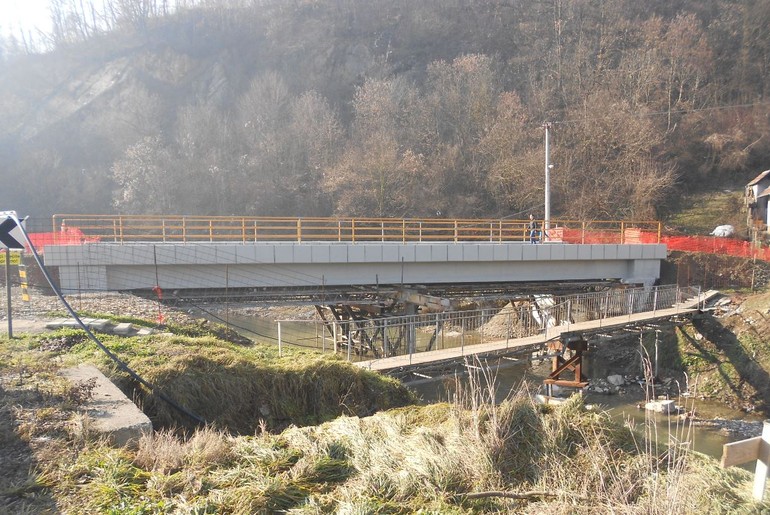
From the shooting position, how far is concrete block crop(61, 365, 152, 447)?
4848 millimetres

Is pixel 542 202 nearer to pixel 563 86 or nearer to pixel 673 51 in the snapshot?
pixel 563 86

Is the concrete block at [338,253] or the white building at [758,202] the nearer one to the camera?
the concrete block at [338,253]

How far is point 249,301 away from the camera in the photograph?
1545cm

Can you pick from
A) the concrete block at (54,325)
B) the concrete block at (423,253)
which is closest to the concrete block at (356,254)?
the concrete block at (423,253)

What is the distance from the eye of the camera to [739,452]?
3475mm

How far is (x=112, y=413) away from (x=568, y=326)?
1300 centimetres

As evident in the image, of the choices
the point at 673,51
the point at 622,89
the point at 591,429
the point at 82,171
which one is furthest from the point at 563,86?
the point at 82,171

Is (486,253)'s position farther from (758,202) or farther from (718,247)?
(758,202)

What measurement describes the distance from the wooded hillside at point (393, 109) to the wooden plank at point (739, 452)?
112 feet

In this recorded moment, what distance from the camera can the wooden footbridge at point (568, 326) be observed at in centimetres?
1205

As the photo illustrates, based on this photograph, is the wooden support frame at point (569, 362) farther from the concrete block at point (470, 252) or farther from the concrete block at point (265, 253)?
the concrete block at point (265, 253)

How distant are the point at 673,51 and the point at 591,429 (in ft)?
155

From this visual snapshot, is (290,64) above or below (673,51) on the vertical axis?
above

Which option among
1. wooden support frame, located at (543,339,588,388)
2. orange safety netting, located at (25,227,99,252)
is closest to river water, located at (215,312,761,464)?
wooden support frame, located at (543,339,588,388)
